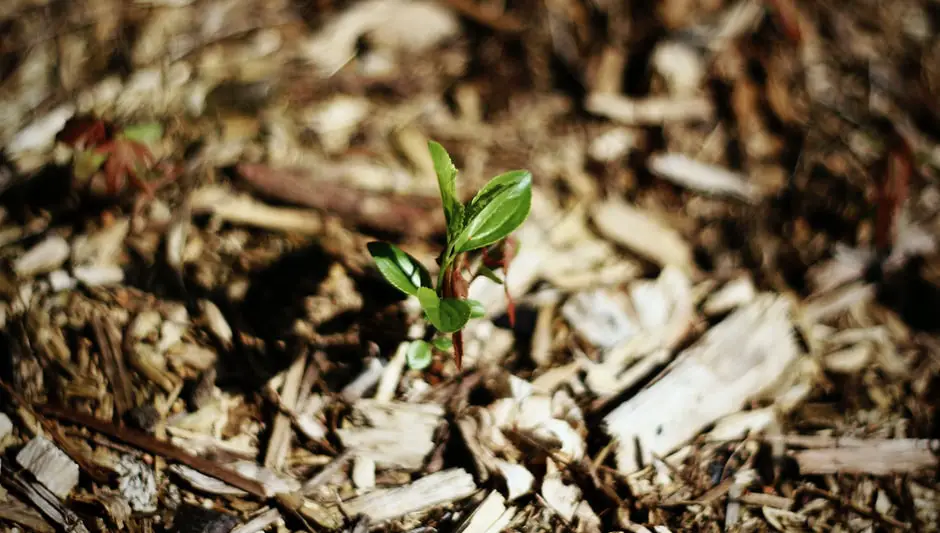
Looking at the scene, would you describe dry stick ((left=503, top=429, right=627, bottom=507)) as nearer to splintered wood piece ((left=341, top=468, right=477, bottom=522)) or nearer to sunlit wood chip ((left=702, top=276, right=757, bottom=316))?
splintered wood piece ((left=341, top=468, right=477, bottom=522))

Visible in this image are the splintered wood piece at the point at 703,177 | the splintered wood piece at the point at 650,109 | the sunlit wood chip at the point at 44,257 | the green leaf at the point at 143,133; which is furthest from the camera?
the splintered wood piece at the point at 650,109

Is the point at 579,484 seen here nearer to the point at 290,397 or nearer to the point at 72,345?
the point at 290,397

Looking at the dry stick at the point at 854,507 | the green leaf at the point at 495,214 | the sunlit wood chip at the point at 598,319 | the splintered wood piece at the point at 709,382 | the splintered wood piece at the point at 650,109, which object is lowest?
the dry stick at the point at 854,507

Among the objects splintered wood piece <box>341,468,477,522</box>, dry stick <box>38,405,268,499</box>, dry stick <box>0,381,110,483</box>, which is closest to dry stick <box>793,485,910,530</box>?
splintered wood piece <box>341,468,477,522</box>

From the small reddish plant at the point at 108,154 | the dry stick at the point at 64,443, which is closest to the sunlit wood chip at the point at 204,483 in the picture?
the dry stick at the point at 64,443

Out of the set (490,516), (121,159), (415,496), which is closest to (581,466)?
(490,516)

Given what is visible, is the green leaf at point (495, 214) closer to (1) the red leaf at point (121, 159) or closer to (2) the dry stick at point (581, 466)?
(2) the dry stick at point (581, 466)

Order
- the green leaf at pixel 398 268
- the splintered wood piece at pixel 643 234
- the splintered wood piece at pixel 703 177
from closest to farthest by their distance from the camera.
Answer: the green leaf at pixel 398 268 → the splintered wood piece at pixel 643 234 → the splintered wood piece at pixel 703 177

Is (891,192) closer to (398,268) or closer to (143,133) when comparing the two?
(398,268)
